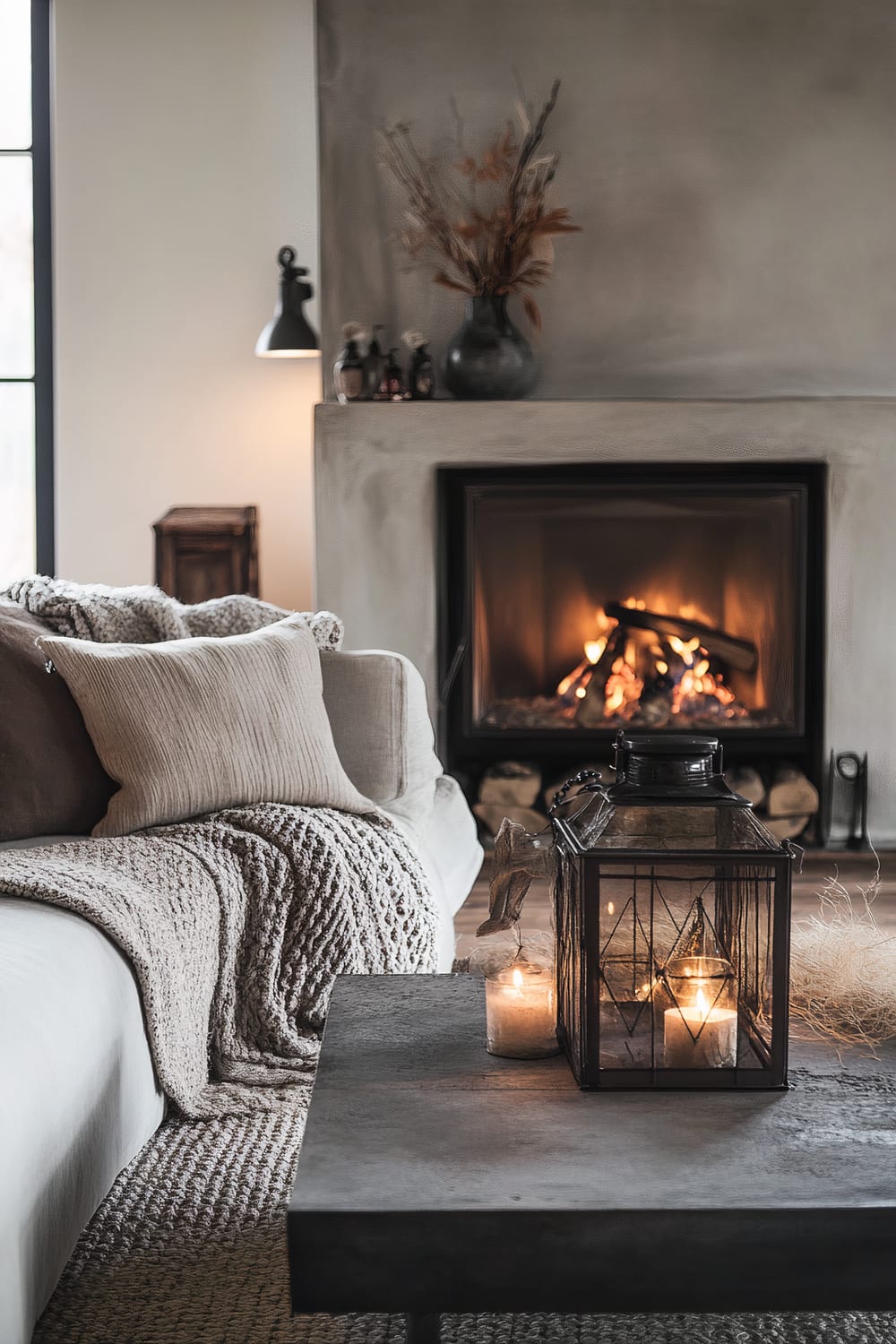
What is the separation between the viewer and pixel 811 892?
3377 mm

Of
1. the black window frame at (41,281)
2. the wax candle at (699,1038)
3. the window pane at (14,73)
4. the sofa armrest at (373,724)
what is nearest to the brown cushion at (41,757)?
the sofa armrest at (373,724)

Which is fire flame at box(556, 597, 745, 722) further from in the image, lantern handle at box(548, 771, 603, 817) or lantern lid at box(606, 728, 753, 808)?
lantern lid at box(606, 728, 753, 808)

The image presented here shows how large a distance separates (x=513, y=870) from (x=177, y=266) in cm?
339

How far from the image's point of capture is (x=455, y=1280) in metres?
0.97

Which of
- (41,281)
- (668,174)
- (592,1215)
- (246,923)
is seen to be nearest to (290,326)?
(41,281)

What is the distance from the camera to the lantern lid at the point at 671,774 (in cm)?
121

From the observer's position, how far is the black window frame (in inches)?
169

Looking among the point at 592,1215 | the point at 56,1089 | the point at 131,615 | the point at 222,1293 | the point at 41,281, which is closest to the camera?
the point at 592,1215

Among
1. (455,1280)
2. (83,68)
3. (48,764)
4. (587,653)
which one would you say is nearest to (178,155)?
(83,68)

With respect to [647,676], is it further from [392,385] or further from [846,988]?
[846,988]

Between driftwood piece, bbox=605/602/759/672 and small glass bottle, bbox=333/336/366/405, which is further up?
small glass bottle, bbox=333/336/366/405

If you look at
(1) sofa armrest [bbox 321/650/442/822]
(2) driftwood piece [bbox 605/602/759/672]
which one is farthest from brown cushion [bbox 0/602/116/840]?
(2) driftwood piece [bbox 605/602/759/672]

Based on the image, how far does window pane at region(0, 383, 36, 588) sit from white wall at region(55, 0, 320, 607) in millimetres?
171

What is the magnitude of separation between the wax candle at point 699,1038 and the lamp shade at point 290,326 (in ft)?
10.4
